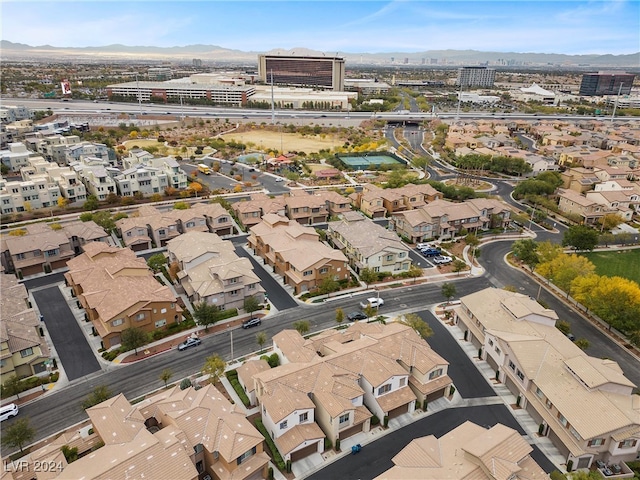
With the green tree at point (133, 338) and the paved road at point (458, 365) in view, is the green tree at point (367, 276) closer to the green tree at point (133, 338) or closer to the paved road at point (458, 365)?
the paved road at point (458, 365)

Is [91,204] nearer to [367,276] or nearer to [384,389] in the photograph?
[367,276]

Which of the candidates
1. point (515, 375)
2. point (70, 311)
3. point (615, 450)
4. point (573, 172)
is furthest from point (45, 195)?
point (573, 172)

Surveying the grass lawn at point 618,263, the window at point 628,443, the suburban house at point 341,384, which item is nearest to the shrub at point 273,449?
the suburban house at point 341,384

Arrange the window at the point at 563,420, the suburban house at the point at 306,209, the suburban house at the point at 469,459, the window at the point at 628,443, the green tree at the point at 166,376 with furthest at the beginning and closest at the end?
the suburban house at the point at 306,209, the green tree at the point at 166,376, the window at the point at 563,420, the window at the point at 628,443, the suburban house at the point at 469,459

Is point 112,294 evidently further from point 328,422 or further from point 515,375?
point 515,375

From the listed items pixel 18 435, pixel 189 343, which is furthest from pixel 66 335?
pixel 18 435
